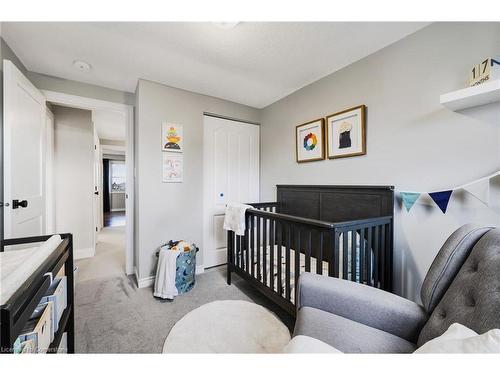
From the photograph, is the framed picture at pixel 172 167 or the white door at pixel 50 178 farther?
the white door at pixel 50 178

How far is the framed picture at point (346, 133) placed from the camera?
1.87 metres

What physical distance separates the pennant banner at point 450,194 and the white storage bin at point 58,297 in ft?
7.30

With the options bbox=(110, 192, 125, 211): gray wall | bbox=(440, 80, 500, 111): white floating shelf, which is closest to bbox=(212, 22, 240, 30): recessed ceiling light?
bbox=(440, 80, 500, 111): white floating shelf

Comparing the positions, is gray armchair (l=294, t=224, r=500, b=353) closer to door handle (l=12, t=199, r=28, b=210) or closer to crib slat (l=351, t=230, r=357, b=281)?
crib slat (l=351, t=230, r=357, b=281)

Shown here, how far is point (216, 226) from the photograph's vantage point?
9.37ft

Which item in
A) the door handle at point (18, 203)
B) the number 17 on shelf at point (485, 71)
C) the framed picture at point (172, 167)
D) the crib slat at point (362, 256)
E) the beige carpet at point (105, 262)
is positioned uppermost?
the number 17 on shelf at point (485, 71)

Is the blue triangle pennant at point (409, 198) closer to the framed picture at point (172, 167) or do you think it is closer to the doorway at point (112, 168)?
the framed picture at point (172, 167)

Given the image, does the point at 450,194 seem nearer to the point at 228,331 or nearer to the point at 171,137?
the point at 228,331

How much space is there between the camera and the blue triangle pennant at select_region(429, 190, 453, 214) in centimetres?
136

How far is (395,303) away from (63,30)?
2.67m

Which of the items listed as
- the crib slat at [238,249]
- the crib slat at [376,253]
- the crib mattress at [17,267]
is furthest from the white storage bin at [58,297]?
the crib slat at [376,253]
